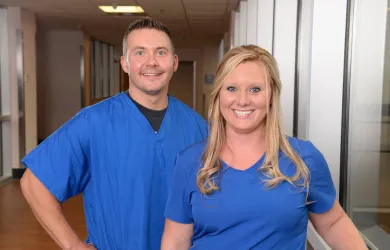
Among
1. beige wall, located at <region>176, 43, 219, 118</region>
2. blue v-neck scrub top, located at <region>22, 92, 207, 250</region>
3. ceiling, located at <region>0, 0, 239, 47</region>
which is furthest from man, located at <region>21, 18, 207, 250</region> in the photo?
beige wall, located at <region>176, 43, 219, 118</region>

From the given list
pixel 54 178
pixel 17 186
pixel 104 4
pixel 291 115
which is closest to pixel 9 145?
pixel 17 186

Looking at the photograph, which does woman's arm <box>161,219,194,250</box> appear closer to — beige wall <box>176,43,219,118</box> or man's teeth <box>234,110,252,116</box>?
man's teeth <box>234,110,252,116</box>

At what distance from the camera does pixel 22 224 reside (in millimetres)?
4918

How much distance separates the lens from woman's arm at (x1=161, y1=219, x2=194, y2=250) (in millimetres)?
1390

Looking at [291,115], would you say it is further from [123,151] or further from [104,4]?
[104,4]

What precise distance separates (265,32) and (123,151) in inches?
106

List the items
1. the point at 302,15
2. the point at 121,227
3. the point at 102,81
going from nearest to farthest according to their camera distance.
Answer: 1. the point at 121,227
2. the point at 302,15
3. the point at 102,81

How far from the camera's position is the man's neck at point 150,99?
69.9 inches

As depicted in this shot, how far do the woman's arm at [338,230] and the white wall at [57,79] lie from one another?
32.1 feet

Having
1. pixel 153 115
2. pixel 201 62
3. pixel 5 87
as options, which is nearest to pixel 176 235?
pixel 153 115

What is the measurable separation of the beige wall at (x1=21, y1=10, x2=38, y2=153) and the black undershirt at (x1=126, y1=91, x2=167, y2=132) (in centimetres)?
605

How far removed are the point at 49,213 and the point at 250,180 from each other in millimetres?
754

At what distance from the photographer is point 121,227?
1.68 m

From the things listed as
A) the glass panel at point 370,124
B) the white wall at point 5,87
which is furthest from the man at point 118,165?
the white wall at point 5,87
